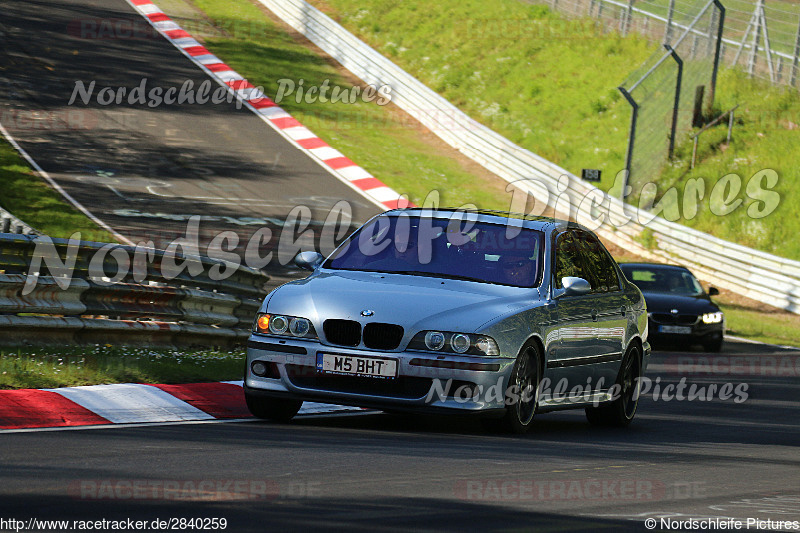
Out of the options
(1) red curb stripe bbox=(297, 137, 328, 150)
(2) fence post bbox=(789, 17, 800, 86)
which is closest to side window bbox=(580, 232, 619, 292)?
(1) red curb stripe bbox=(297, 137, 328, 150)

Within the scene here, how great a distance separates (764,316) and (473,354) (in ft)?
Result: 63.0

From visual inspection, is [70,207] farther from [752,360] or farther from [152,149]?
[752,360]

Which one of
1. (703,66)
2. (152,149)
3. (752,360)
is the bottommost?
(752,360)

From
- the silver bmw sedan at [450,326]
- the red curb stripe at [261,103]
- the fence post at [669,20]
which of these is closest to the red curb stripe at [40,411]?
the silver bmw sedan at [450,326]

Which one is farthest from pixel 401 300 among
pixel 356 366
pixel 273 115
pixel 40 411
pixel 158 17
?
pixel 158 17

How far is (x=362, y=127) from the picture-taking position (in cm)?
3603

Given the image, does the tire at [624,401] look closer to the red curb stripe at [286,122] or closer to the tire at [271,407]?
the tire at [271,407]

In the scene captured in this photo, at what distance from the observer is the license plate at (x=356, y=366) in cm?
876

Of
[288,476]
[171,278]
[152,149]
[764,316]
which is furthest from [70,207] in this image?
[288,476]

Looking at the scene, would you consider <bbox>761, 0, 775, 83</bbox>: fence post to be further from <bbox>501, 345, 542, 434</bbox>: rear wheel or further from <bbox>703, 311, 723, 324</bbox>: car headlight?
→ <bbox>501, 345, 542, 434</bbox>: rear wheel

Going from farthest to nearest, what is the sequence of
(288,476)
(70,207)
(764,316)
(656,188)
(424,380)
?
1. (656,188)
2. (764,316)
3. (70,207)
4. (424,380)
5. (288,476)

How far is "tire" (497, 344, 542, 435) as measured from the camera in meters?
9.07

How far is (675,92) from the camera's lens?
33781 mm

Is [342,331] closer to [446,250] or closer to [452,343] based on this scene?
[452,343]
